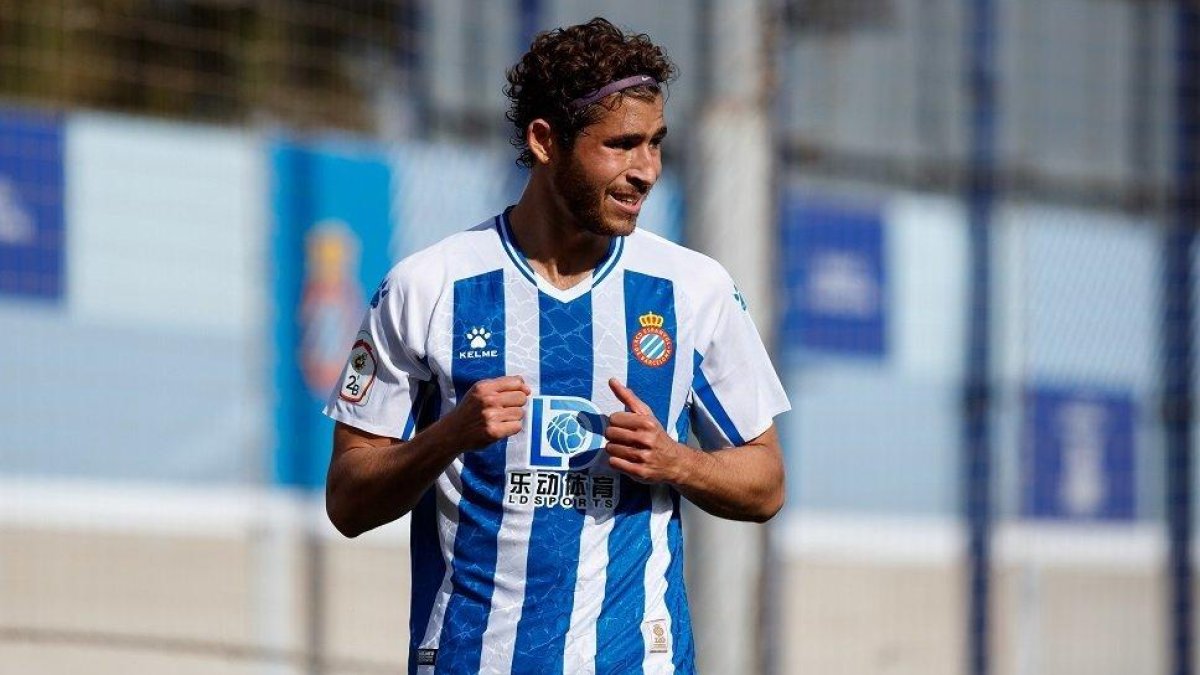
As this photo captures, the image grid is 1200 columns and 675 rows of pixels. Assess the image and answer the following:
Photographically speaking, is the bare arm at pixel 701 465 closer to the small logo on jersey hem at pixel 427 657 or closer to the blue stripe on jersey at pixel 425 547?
the blue stripe on jersey at pixel 425 547

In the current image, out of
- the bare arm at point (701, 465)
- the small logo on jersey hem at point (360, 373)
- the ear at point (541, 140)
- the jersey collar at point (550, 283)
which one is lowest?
the bare arm at point (701, 465)

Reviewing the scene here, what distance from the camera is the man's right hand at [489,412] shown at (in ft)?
11.7

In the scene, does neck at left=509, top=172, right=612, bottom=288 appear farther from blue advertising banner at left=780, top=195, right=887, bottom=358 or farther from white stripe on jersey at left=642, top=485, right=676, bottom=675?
blue advertising banner at left=780, top=195, right=887, bottom=358

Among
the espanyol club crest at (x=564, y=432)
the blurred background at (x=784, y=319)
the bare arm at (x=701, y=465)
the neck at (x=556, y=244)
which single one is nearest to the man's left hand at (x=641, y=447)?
the bare arm at (x=701, y=465)

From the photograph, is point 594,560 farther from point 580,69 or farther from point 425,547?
point 580,69

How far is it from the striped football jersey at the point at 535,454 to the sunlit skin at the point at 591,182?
0.19 ft

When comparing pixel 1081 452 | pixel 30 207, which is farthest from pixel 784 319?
pixel 1081 452

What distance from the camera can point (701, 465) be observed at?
3785mm

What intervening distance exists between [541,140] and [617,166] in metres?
0.21

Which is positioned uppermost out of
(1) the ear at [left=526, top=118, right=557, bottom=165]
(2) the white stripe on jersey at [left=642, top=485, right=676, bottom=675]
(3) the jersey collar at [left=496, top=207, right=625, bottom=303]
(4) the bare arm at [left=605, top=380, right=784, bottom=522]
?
(1) the ear at [left=526, top=118, right=557, bottom=165]

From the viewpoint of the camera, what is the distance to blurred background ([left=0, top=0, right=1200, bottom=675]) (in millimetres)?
8086

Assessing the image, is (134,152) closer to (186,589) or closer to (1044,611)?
(186,589)

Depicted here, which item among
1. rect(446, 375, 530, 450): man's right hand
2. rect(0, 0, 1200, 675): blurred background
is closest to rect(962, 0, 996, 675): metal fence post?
rect(0, 0, 1200, 675): blurred background

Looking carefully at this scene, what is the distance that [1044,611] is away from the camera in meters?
10.6
